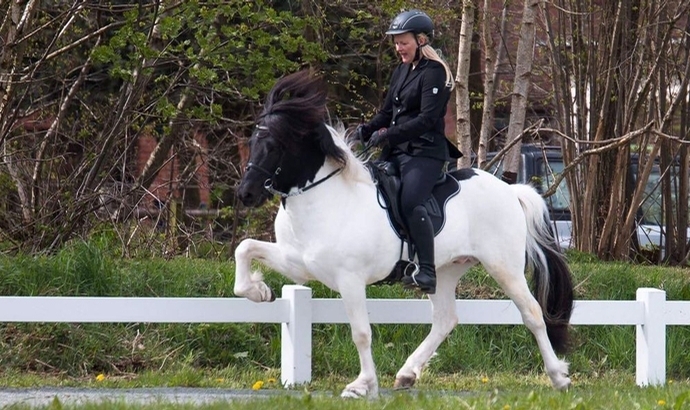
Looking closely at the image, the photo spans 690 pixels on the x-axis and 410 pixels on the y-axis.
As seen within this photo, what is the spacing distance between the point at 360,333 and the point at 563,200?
10.1 metres

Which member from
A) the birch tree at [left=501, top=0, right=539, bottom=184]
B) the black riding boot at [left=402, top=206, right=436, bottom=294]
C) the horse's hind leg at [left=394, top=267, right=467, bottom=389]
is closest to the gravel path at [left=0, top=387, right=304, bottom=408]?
the horse's hind leg at [left=394, top=267, right=467, bottom=389]

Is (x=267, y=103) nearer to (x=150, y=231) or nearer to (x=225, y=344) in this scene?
(x=225, y=344)

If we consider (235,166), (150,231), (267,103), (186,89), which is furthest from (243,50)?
(267,103)

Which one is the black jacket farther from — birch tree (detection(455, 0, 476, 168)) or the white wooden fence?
birch tree (detection(455, 0, 476, 168))

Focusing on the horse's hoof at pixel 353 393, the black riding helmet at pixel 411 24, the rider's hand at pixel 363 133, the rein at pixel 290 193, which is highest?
the black riding helmet at pixel 411 24

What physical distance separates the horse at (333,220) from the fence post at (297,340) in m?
0.95

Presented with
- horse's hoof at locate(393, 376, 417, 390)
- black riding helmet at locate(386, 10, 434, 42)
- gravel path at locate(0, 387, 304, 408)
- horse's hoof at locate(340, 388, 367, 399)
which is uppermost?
black riding helmet at locate(386, 10, 434, 42)

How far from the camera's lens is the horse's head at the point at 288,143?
7.81m

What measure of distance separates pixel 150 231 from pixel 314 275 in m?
6.09

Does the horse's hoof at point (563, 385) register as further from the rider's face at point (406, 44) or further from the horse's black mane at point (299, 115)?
the rider's face at point (406, 44)

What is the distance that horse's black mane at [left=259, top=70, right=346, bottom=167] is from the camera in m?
7.96

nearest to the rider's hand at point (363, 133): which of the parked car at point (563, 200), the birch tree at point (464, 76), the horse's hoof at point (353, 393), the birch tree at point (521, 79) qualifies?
the horse's hoof at point (353, 393)

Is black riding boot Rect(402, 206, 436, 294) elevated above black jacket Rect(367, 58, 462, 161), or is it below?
below

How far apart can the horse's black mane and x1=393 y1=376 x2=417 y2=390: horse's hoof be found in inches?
69.9
